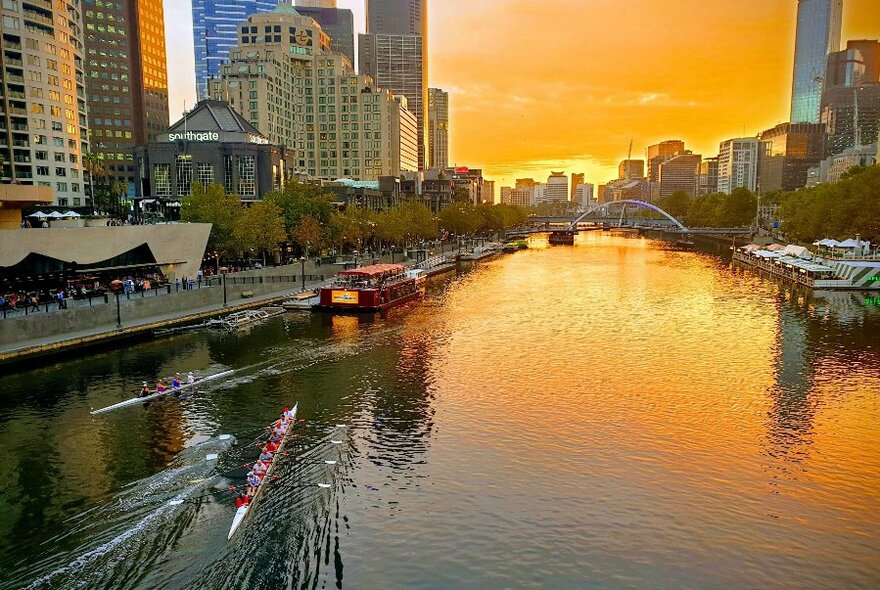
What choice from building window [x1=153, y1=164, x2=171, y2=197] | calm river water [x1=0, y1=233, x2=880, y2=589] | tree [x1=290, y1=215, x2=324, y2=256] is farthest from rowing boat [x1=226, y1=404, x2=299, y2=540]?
building window [x1=153, y1=164, x2=171, y2=197]

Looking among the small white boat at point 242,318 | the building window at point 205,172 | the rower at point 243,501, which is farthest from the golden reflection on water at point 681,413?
the building window at point 205,172

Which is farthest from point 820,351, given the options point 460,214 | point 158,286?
point 460,214

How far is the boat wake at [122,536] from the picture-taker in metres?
19.8

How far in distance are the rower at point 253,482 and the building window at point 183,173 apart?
97.5 metres

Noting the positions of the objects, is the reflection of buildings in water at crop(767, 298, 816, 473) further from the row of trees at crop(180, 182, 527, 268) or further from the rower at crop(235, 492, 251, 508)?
the row of trees at crop(180, 182, 527, 268)

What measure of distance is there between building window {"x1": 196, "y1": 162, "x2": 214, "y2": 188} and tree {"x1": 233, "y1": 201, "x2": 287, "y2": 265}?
118 ft

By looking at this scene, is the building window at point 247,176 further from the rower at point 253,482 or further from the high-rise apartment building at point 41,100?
the rower at point 253,482

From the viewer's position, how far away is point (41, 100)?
3679 inches

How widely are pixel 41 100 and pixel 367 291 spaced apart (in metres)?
63.8

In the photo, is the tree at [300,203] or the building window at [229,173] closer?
the tree at [300,203]

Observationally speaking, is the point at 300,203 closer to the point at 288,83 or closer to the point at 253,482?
the point at 253,482

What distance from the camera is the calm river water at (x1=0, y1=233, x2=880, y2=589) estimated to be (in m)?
21.0

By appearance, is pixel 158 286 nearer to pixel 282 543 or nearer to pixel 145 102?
pixel 282 543

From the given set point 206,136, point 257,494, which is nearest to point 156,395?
point 257,494
